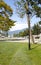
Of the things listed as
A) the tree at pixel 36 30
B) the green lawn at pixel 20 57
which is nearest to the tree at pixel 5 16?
the green lawn at pixel 20 57

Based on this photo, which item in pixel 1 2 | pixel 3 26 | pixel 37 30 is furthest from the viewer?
pixel 37 30

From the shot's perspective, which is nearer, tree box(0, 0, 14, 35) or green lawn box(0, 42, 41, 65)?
green lawn box(0, 42, 41, 65)

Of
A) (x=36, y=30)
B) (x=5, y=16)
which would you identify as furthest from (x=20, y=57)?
(x=36, y=30)

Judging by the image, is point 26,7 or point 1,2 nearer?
point 1,2

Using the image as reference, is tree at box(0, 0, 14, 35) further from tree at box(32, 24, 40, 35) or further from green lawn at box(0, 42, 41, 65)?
tree at box(32, 24, 40, 35)

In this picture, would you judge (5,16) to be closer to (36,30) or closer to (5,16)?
(5,16)

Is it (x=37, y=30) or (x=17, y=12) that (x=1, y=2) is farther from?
(x=37, y=30)

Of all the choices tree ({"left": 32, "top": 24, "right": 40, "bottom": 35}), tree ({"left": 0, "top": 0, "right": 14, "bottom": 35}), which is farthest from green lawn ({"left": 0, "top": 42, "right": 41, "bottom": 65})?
tree ({"left": 32, "top": 24, "right": 40, "bottom": 35})

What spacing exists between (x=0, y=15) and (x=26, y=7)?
15.2 ft

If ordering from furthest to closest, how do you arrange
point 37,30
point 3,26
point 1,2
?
point 37,30
point 3,26
point 1,2

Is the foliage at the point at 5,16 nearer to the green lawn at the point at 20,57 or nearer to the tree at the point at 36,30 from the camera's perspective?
the green lawn at the point at 20,57

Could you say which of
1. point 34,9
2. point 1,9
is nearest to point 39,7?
point 34,9

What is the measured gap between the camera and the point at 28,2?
2998 cm

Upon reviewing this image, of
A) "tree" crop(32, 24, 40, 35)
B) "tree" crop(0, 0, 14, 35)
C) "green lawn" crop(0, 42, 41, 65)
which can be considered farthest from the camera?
"tree" crop(32, 24, 40, 35)
